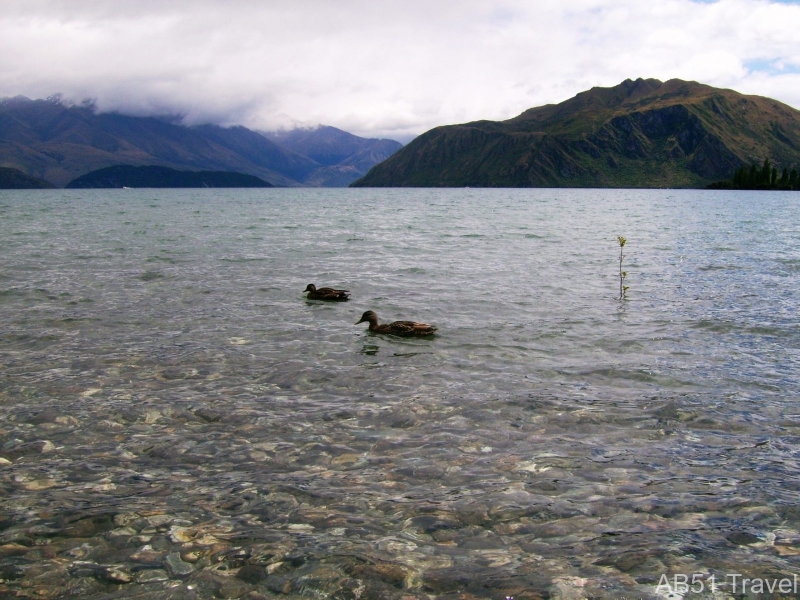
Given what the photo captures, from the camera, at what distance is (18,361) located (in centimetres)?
1370

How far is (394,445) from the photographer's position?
31.3 feet

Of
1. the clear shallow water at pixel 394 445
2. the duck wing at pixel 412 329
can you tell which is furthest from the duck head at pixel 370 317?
the duck wing at pixel 412 329

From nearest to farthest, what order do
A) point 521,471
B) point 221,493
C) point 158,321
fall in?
point 221,493
point 521,471
point 158,321

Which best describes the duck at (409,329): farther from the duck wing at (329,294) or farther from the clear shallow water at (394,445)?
the duck wing at (329,294)

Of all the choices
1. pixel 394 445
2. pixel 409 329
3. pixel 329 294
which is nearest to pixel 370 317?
pixel 409 329

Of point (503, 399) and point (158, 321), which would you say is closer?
point (503, 399)

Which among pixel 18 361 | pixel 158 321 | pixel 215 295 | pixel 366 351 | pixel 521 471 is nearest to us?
pixel 521 471

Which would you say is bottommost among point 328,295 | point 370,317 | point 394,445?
point 394,445

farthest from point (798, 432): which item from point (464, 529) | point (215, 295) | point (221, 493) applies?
point (215, 295)

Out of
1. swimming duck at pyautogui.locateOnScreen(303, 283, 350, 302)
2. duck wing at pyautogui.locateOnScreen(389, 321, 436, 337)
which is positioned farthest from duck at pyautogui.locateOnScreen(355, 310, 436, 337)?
swimming duck at pyautogui.locateOnScreen(303, 283, 350, 302)

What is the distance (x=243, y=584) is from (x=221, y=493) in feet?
6.72

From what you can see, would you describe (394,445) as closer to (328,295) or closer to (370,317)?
(370,317)

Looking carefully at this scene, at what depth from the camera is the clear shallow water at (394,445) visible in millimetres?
6371

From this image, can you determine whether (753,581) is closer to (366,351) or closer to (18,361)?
(366,351)
